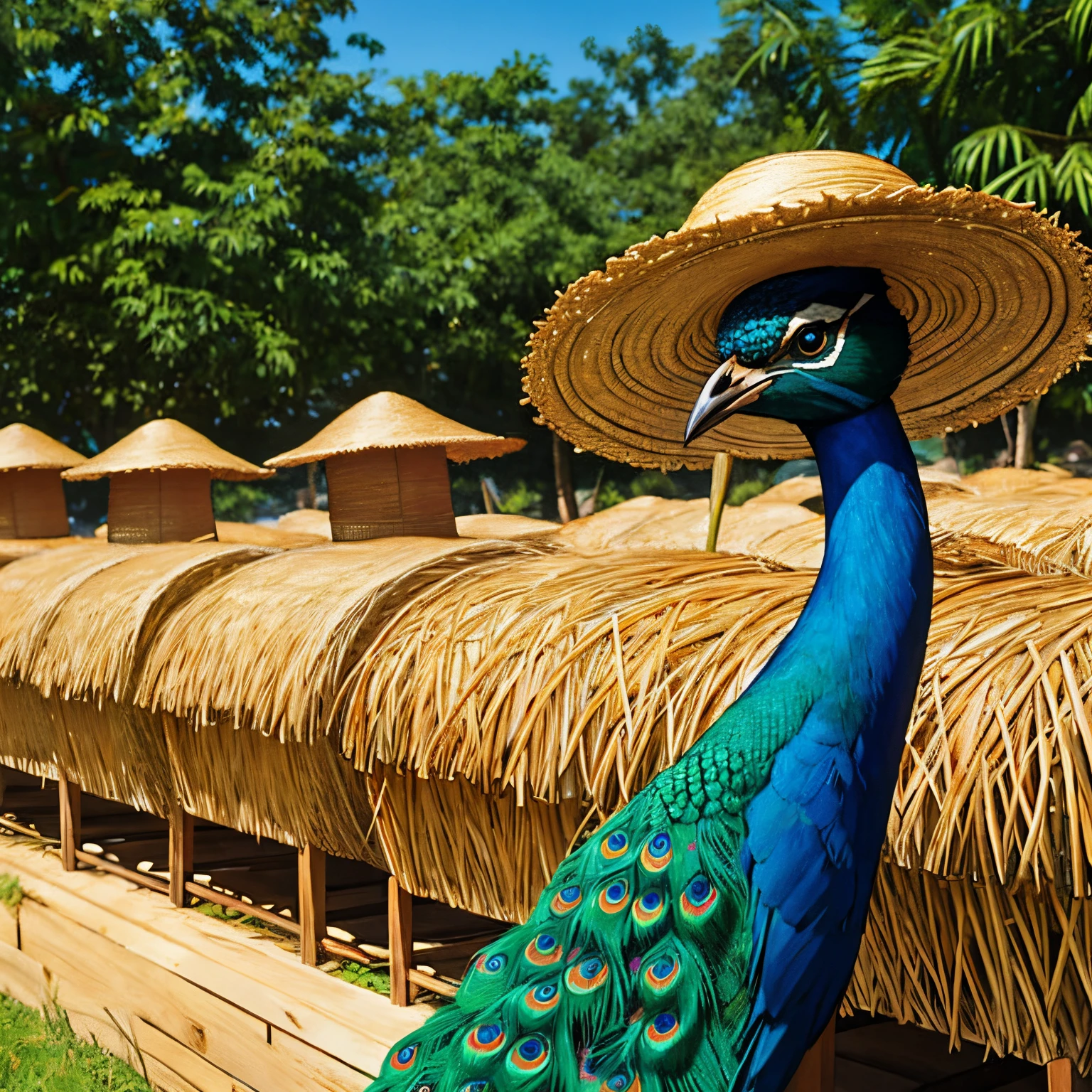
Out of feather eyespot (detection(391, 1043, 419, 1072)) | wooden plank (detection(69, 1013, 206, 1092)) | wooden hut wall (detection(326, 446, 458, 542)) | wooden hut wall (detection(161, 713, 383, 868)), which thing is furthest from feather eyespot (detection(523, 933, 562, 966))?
wooden hut wall (detection(326, 446, 458, 542))

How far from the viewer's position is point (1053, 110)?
15.4m

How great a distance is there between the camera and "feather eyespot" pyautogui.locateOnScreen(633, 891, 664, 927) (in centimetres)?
154

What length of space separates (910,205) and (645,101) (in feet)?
116

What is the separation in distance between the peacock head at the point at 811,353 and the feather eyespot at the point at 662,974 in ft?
2.44

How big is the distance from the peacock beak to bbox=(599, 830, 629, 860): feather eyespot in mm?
615

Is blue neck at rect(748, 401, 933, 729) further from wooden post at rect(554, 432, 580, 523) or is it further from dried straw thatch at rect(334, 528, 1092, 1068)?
wooden post at rect(554, 432, 580, 523)

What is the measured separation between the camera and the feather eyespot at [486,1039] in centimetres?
166

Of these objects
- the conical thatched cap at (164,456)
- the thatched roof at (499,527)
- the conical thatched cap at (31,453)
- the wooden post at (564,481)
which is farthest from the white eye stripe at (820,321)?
the wooden post at (564,481)

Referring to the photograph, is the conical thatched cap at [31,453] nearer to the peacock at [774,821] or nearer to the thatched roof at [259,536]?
the thatched roof at [259,536]

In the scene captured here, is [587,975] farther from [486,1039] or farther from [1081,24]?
[1081,24]

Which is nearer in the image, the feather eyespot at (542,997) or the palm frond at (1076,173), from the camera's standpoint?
the feather eyespot at (542,997)

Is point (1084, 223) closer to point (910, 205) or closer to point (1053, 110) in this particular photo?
point (1053, 110)

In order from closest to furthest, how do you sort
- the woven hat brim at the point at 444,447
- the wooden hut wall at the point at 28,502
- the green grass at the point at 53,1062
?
1. the green grass at the point at 53,1062
2. the woven hat brim at the point at 444,447
3. the wooden hut wall at the point at 28,502

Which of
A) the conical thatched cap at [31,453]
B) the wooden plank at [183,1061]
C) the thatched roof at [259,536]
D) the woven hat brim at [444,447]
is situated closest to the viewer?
the wooden plank at [183,1061]
